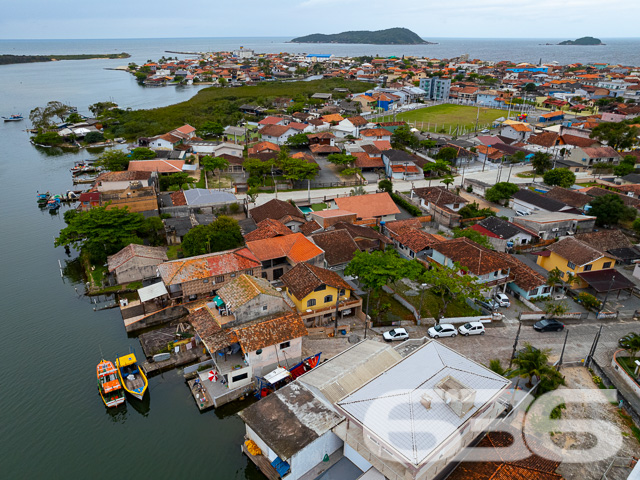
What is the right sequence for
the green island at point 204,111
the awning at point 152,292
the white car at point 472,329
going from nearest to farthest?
the white car at point 472,329 < the awning at point 152,292 < the green island at point 204,111

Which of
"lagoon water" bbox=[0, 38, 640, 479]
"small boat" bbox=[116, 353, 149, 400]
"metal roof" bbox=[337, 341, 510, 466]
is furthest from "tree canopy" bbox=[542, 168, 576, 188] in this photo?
"small boat" bbox=[116, 353, 149, 400]

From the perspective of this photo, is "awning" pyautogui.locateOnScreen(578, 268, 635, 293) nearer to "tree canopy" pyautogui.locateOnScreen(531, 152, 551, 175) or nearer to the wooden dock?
the wooden dock

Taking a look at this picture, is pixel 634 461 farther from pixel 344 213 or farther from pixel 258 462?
pixel 344 213

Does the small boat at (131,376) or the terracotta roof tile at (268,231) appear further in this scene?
the terracotta roof tile at (268,231)

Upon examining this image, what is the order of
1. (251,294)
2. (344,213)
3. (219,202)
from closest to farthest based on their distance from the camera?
(251,294) < (344,213) < (219,202)

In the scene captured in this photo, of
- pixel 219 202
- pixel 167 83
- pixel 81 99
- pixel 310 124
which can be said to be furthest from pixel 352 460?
pixel 167 83

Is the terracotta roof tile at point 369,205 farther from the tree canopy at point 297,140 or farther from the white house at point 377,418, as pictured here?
the tree canopy at point 297,140

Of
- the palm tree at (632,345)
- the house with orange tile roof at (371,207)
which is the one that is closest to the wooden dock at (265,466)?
the palm tree at (632,345)
